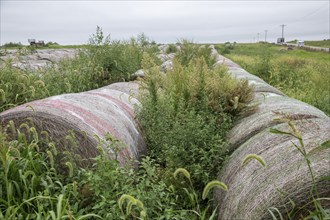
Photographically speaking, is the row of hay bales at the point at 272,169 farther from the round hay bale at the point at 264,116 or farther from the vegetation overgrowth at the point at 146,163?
the vegetation overgrowth at the point at 146,163

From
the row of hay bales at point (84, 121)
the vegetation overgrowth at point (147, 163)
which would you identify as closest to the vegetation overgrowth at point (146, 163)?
the vegetation overgrowth at point (147, 163)

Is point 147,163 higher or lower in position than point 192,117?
lower

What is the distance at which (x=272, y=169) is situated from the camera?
316cm

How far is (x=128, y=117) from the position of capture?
556cm

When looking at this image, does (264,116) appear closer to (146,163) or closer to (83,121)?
(146,163)

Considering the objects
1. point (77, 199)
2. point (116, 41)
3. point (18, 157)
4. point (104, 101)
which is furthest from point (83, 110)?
point (116, 41)

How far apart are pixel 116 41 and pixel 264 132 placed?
28.5ft

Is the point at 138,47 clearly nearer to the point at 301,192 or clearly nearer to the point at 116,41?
the point at 116,41

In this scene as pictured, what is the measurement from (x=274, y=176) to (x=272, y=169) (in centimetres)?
12

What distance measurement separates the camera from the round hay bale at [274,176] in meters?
2.76

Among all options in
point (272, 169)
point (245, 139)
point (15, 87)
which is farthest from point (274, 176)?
point (15, 87)

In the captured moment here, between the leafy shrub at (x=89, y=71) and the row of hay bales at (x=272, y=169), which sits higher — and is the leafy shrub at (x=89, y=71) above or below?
above

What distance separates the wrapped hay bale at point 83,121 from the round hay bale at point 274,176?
4.05 ft

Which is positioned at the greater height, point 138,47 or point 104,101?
point 138,47
